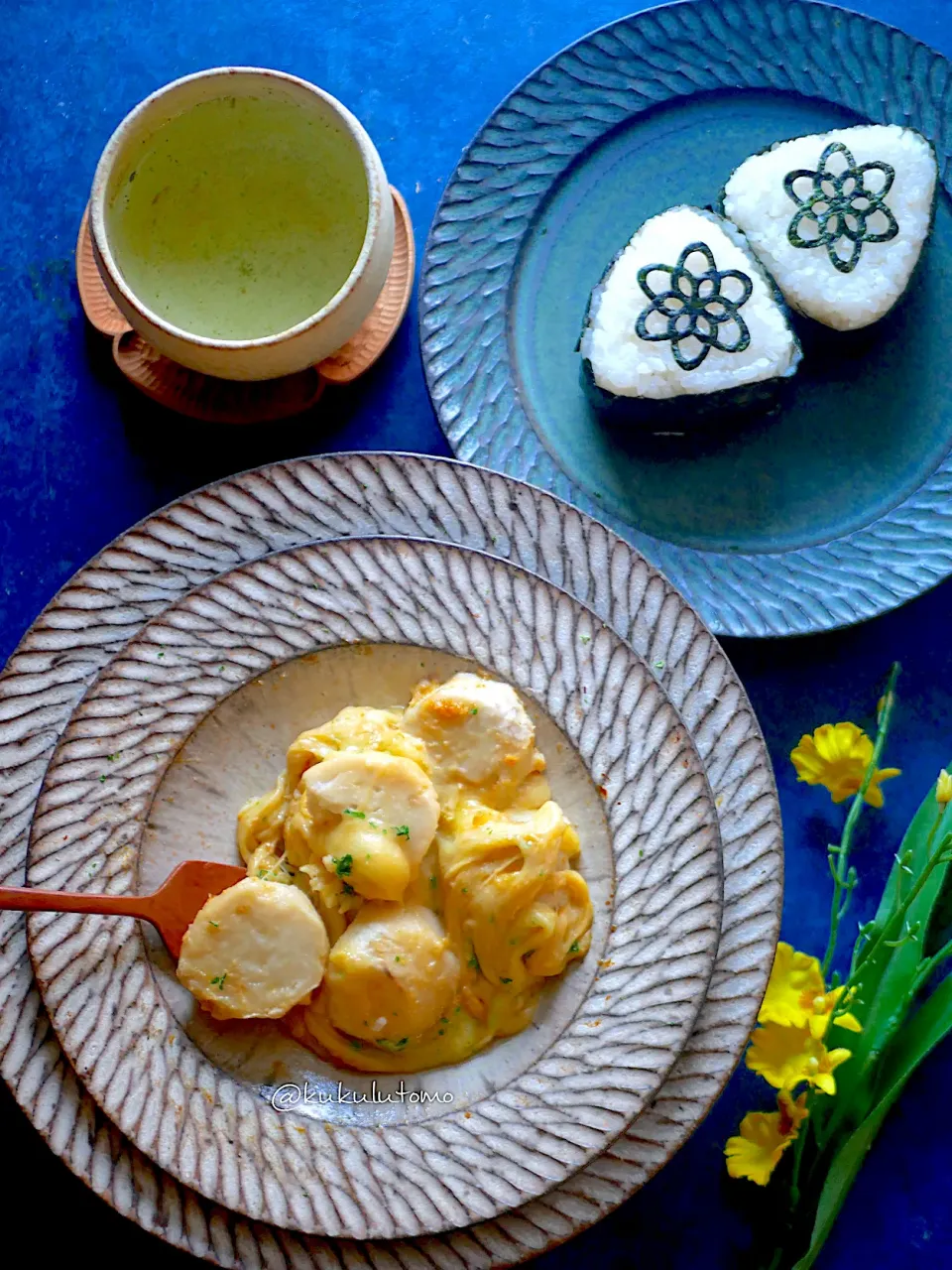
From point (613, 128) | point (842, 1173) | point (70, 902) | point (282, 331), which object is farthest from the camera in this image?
point (613, 128)

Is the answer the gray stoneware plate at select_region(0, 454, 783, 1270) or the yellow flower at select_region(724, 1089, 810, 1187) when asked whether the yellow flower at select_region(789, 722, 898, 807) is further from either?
the yellow flower at select_region(724, 1089, 810, 1187)

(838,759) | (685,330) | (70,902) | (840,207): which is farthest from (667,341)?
(70,902)

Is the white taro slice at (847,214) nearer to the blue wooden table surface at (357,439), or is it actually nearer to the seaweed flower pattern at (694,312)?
the seaweed flower pattern at (694,312)

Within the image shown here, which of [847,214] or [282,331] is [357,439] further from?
[847,214]

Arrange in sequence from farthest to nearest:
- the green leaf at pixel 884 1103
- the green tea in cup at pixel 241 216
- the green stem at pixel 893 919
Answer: the green tea in cup at pixel 241 216 < the green leaf at pixel 884 1103 < the green stem at pixel 893 919

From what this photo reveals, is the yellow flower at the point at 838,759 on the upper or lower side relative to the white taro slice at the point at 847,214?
lower

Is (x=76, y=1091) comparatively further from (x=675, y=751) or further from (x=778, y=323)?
(x=778, y=323)

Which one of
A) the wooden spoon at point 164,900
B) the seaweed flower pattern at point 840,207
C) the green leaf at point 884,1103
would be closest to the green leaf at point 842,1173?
the green leaf at point 884,1103
